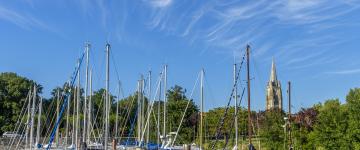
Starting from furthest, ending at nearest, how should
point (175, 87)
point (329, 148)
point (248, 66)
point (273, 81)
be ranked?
point (273, 81)
point (175, 87)
point (329, 148)
point (248, 66)

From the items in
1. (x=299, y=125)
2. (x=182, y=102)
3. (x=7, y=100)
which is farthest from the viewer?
(x=7, y=100)

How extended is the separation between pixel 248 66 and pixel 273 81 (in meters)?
123

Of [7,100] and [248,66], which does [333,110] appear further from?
[7,100]

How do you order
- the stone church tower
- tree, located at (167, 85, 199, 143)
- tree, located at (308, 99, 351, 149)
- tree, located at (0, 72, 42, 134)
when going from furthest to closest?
1. the stone church tower
2. tree, located at (0, 72, 42, 134)
3. tree, located at (167, 85, 199, 143)
4. tree, located at (308, 99, 351, 149)

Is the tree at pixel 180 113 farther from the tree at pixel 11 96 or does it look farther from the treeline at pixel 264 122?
the tree at pixel 11 96

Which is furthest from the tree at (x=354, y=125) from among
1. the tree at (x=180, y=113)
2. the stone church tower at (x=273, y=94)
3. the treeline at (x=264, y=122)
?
the stone church tower at (x=273, y=94)

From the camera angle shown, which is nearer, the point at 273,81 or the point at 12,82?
the point at 12,82

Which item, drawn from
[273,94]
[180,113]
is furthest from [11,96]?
[273,94]

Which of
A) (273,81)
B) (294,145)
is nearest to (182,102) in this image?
(294,145)

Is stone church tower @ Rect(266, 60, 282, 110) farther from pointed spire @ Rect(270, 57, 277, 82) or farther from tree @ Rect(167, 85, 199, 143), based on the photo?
tree @ Rect(167, 85, 199, 143)

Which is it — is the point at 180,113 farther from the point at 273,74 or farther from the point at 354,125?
the point at 273,74

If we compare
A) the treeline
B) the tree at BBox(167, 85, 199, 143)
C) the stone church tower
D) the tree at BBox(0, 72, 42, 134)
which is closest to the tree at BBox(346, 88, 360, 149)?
the treeline

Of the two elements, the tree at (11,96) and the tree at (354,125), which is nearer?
the tree at (354,125)

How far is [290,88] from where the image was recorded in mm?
50844
